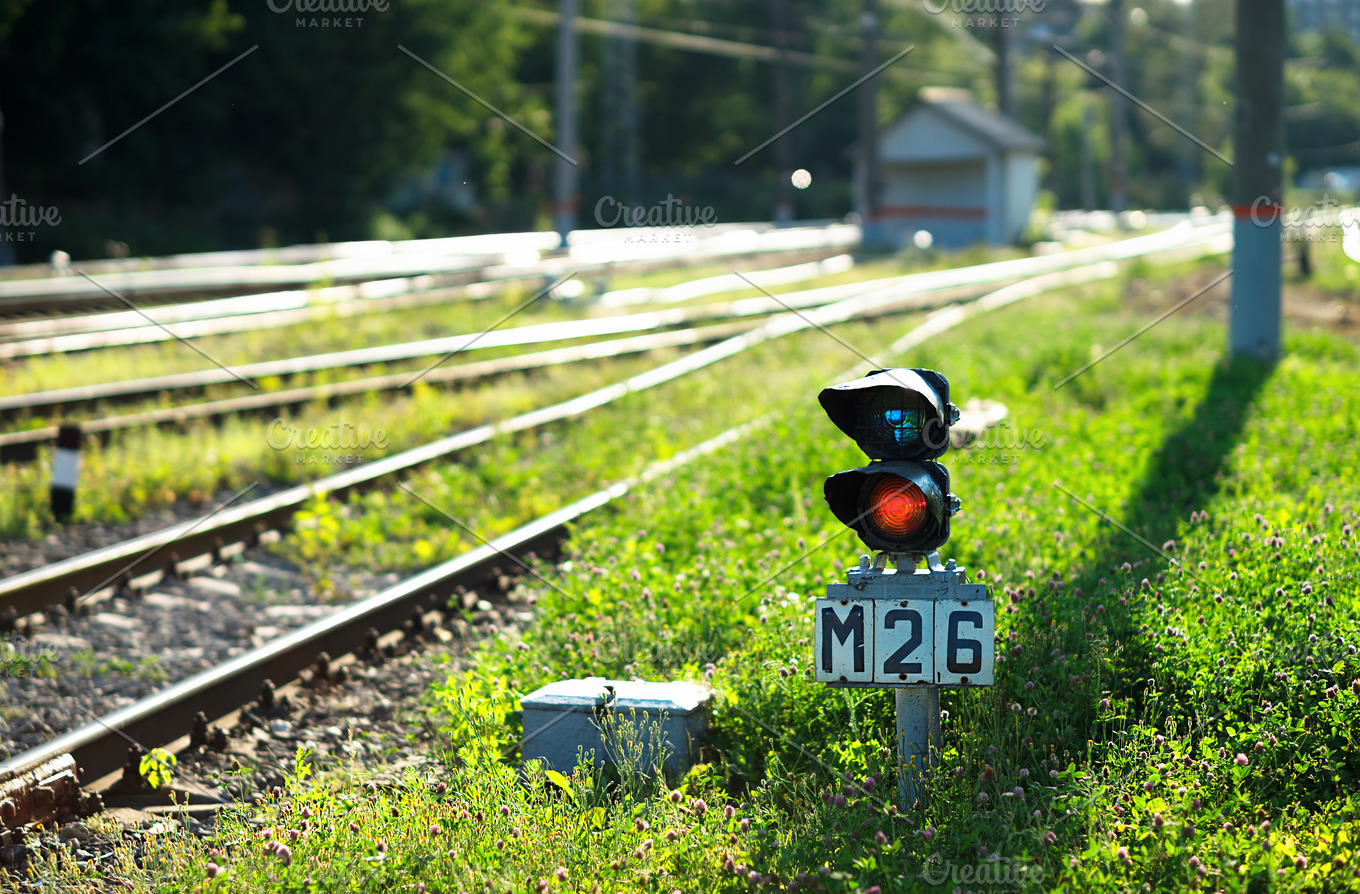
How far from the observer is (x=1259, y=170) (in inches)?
435

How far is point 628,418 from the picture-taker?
34.4 feet

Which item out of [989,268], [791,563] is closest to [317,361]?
[791,563]

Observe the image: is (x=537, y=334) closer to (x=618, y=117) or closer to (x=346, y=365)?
(x=346, y=365)

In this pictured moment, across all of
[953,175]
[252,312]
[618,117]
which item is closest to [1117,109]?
[953,175]

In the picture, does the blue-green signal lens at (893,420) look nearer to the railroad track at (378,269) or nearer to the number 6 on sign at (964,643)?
the number 6 on sign at (964,643)

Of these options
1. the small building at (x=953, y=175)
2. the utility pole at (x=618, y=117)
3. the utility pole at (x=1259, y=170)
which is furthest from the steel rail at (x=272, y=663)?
the utility pole at (x=618, y=117)

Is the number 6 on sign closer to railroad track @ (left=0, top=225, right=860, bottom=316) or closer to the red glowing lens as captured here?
the red glowing lens

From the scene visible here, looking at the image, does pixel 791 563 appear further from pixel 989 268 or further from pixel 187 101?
pixel 187 101

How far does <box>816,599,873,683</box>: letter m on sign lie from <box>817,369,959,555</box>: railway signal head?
0.21 meters

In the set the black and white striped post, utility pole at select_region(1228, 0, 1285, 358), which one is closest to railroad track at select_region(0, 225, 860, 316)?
utility pole at select_region(1228, 0, 1285, 358)

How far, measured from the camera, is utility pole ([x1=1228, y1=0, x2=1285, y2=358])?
10914 mm

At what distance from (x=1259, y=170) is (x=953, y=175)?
2361cm

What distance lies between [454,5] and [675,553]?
122 feet

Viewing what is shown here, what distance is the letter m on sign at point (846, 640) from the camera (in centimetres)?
370
